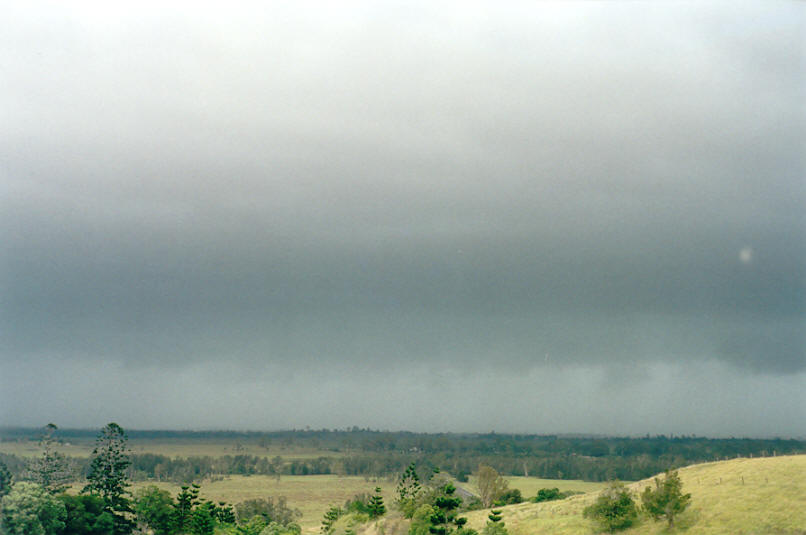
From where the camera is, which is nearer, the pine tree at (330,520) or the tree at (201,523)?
the pine tree at (330,520)

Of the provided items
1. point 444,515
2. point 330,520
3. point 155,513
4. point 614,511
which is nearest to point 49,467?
point 155,513

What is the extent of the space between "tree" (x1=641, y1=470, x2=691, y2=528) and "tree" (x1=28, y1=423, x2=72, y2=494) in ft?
172

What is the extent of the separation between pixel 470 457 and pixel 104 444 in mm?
89889

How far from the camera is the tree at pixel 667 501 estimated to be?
48594 millimetres

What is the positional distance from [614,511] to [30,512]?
40.7m

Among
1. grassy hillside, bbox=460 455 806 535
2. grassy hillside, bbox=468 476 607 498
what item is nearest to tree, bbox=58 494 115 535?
grassy hillside, bbox=460 455 806 535

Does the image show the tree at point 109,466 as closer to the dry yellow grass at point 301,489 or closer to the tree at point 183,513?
the tree at point 183,513

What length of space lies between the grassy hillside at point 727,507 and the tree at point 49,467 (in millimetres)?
41247

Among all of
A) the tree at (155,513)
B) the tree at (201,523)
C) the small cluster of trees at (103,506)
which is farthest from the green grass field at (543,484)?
the tree at (155,513)

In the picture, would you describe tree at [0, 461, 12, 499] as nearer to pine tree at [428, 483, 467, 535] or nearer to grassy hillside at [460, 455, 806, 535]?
pine tree at [428, 483, 467, 535]

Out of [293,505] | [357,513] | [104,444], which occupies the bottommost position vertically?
[293,505]

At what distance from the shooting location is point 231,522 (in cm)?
6925

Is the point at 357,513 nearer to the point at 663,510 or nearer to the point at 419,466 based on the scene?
the point at 663,510

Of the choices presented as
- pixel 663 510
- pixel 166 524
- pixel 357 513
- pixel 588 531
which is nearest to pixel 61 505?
pixel 166 524
